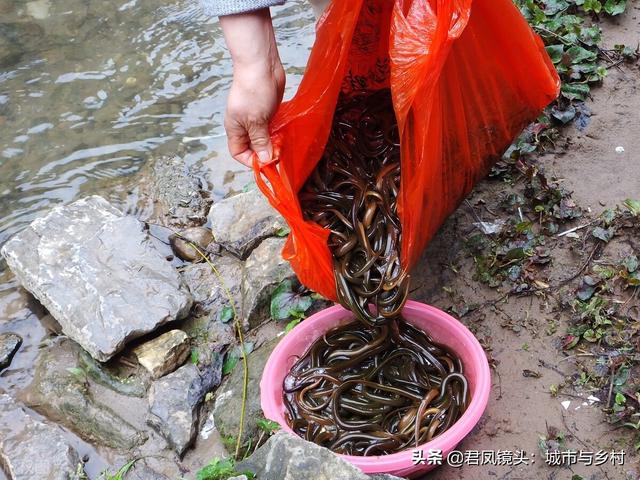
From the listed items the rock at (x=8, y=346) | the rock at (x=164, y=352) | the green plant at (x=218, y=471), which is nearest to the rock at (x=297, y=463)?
the green plant at (x=218, y=471)

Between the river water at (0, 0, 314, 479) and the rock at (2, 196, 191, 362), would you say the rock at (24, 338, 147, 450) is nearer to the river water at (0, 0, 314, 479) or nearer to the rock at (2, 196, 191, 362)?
the rock at (2, 196, 191, 362)

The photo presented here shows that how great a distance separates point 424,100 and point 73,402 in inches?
88.8

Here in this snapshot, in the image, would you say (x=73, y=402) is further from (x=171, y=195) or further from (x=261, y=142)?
(x=261, y=142)

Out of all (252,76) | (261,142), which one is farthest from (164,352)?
(252,76)

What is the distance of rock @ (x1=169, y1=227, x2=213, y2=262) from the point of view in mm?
4199

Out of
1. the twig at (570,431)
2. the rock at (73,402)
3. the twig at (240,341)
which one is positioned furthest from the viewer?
the rock at (73,402)

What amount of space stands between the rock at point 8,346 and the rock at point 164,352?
727 mm

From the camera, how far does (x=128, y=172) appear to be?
16.3 feet

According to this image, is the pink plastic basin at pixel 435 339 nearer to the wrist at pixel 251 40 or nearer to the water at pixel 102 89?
the wrist at pixel 251 40

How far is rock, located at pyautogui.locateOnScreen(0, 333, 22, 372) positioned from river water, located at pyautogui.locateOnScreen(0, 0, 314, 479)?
6 centimetres

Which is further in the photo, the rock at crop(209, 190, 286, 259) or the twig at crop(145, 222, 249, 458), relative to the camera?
the rock at crop(209, 190, 286, 259)

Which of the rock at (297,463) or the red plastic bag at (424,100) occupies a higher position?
the red plastic bag at (424,100)

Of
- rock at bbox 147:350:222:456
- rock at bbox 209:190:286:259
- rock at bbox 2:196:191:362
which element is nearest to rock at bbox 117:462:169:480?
rock at bbox 147:350:222:456

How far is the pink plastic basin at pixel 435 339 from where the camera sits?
2553 mm
